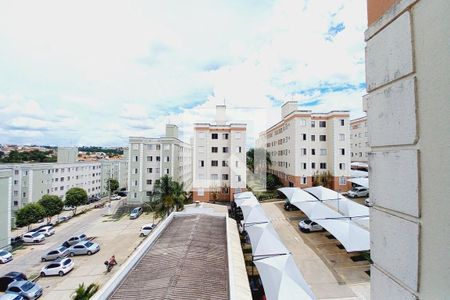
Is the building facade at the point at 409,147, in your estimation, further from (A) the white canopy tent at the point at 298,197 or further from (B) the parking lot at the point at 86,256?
(A) the white canopy tent at the point at 298,197

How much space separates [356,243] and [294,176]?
515 inches

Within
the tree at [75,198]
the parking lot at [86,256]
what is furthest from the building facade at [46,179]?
the parking lot at [86,256]

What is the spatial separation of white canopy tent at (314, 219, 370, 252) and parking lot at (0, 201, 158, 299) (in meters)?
12.5

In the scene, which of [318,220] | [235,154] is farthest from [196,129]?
[318,220]

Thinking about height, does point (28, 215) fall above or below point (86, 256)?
above

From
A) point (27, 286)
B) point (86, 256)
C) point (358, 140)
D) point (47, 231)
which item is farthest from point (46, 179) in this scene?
point (358, 140)

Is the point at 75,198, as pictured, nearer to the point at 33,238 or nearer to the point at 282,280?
the point at 33,238

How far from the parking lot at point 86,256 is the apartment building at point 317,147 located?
16.5 m

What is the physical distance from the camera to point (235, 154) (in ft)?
77.3

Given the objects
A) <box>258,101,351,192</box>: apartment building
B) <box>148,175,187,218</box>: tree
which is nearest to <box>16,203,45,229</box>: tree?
<box>148,175,187,218</box>: tree

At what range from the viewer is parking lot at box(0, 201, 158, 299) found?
1223 centimetres

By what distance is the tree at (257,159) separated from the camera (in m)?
30.5

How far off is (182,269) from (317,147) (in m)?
21.1

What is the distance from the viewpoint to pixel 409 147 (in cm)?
113
